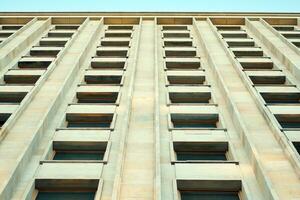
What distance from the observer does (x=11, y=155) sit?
17.3 meters

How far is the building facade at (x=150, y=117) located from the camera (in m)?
16.0

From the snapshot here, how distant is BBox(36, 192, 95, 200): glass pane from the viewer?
16.0 metres

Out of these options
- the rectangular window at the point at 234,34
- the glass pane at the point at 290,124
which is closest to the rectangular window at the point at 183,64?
the rectangular window at the point at 234,34

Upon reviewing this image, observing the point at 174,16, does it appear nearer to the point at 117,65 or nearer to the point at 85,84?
the point at 117,65

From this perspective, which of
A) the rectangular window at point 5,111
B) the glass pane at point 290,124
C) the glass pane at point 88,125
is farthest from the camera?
the glass pane at point 88,125

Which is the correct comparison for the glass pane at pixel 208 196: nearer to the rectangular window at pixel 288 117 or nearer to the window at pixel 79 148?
the window at pixel 79 148

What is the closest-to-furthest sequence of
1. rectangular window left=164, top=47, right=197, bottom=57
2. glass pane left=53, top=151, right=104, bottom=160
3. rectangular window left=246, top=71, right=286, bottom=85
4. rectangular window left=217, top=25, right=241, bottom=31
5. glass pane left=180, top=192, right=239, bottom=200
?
glass pane left=180, top=192, right=239, bottom=200, glass pane left=53, top=151, right=104, bottom=160, rectangular window left=246, top=71, right=286, bottom=85, rectangular window left=164, top=47, right=197, bottom=57, rectangular window left=217, top=25, right=241, bottom=31

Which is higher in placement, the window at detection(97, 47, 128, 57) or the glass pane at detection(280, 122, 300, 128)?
the window at detection(97, 47, 128, 57)

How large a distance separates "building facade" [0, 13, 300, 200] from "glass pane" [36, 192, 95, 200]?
0.16ft

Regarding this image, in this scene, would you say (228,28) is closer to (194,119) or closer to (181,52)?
(181,52)

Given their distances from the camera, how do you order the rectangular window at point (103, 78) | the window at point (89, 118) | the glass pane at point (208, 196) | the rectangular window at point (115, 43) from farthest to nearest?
1. the rectangular window at point (115, 43)
2. the rectangular window at point (103, 78)
3. the window at point (89, 118)
4. the glass pane at point (208, 196)

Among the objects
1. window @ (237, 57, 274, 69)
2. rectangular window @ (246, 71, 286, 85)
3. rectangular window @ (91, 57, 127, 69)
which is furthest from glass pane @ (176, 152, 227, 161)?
rectangular window @ (91, 57, 127, 69)

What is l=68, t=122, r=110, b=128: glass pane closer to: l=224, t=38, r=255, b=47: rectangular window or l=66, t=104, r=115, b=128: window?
l=66, t=104, r=115, b=128: window

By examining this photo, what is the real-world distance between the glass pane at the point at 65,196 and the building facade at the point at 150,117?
49 mm
